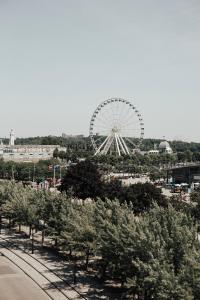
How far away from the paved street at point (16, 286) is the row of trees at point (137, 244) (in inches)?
192

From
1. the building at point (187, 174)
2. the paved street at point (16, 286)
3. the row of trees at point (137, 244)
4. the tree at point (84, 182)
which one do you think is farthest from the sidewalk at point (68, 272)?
the building at point (187, 174)

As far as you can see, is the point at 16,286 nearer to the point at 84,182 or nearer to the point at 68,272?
the point at 68,272

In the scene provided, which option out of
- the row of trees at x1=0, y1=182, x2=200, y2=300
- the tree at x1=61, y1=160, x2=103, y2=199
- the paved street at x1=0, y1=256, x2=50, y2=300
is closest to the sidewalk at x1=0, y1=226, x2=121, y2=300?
the row of trees at x1=0, y1=182, x2=200, y2=300

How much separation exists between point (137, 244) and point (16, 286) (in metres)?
13.6

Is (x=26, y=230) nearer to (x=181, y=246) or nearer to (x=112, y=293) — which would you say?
(x=112, y=293)

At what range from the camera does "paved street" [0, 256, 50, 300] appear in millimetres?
37500

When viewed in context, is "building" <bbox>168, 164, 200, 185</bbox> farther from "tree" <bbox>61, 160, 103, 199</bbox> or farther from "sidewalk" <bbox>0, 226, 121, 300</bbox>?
"sidewalk" <bbox>0, 226, 121, 300</bbox>

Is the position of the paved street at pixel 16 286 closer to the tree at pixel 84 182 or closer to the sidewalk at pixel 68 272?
the sidewalk at pixel 68 272

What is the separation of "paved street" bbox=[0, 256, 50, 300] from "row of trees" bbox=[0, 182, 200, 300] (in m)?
4.87

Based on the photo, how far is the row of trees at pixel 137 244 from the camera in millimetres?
27422

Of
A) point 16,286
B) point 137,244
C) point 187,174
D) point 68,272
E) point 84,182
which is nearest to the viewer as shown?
point 137,244

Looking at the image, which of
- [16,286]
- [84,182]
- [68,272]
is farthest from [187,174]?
[16,286]

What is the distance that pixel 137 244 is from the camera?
31953 millimetres

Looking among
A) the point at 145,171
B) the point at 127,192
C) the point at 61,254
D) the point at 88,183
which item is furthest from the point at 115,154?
the point at 61,254
